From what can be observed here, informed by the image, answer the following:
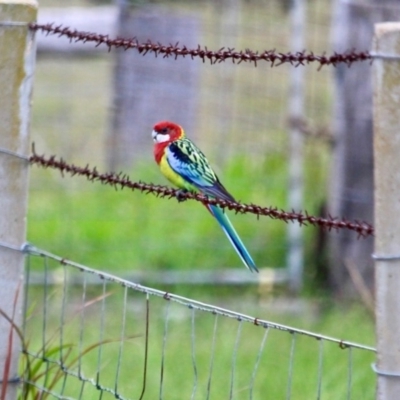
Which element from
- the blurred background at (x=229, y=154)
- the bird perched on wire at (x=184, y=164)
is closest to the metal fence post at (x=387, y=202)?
the bird perched on wire at (x=184, y=164)

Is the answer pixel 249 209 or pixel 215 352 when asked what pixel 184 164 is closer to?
pixel 249 209

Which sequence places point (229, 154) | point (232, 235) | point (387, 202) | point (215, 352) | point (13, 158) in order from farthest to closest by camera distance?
point (229, 154) → point (215, 352) → point (13, 158) → point (232, 235) → point (387, 202)

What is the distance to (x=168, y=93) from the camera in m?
6.89

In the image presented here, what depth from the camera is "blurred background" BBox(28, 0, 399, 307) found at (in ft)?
19.1

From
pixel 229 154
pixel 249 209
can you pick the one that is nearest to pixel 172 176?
pixel 249 209

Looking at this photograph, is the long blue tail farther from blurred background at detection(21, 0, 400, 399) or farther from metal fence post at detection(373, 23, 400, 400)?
blurred background at detection(21, 0, 400, 399)

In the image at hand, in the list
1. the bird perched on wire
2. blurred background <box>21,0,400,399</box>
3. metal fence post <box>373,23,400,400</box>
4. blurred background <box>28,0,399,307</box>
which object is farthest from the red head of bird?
blurred background <box>28,0,399,307</box>

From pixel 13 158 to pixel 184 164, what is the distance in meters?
0.52

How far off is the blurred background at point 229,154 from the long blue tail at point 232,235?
2909 mm

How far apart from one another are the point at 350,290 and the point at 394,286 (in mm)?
3730

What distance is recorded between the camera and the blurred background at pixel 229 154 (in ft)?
19.1

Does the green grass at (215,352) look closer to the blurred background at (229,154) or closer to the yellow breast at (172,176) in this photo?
the blurred background at (229,154)

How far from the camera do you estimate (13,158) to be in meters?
2.85

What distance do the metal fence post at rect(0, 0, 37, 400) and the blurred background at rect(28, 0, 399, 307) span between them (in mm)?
3015
